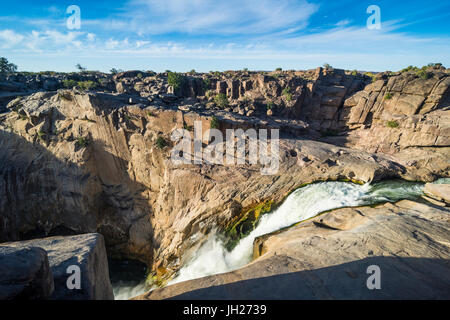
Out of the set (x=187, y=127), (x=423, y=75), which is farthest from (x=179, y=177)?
(x=423, y=75)

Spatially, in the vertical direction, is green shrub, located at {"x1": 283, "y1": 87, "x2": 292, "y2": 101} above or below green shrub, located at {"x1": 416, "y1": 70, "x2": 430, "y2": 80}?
below

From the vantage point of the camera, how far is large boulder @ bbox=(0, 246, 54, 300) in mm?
3863

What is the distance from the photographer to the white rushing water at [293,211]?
14.0 m

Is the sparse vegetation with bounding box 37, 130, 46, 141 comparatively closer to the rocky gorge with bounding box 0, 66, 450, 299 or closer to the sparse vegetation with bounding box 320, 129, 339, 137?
the rocky gorge with bounding box 0, 66, 450, 299

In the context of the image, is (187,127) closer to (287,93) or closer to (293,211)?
(293,211)

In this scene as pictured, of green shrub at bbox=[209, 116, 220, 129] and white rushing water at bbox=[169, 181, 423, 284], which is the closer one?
white rushing water at bbox=[169, 181, 423, 284]

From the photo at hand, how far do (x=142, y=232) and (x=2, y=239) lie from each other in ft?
44.5

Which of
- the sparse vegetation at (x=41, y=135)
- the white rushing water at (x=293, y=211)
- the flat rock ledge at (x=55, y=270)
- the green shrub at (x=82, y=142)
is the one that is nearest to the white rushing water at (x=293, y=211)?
the white rushing water at (x=293, y=211)

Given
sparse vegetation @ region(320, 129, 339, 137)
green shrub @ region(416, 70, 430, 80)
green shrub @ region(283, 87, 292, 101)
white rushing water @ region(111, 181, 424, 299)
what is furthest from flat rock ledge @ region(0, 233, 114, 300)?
green shrub @ region(416, 70, 430, 80)

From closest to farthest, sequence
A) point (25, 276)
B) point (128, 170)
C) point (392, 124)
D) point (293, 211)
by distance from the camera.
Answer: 1. point (25, 276)
2. point (293, 211)
3. point (128, 170)
4. point (392, 124)

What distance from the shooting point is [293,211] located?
15.0 meters

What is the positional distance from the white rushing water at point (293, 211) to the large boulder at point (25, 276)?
35.4ft

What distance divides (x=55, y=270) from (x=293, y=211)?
1379 cm
